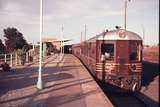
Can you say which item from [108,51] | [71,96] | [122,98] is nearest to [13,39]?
[108,51]

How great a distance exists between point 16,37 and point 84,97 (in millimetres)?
42665

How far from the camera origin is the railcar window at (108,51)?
2000 centimetres

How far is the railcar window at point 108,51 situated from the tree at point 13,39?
3466 centimetres

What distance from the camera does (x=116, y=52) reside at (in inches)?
783

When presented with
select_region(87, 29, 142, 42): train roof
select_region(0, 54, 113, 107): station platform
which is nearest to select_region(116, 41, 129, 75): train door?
select_region(87, 29, 142, 42): train roof

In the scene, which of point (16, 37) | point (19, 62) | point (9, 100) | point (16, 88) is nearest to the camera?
point (9, 100)

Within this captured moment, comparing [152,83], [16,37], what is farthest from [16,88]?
[16,37]

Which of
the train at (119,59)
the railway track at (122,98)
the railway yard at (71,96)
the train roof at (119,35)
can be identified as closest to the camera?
the railway yard at (71,96)

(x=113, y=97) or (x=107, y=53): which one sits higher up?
(x=107, y=53)

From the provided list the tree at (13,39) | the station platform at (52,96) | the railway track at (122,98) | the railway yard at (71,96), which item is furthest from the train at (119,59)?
the tree at (13,39)

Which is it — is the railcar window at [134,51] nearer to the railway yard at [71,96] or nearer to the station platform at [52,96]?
the railway yard at [71,96]

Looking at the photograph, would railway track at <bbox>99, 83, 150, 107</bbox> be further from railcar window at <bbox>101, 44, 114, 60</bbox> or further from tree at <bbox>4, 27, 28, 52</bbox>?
tree at <bbox>4, 27, 28, 52</bbox>

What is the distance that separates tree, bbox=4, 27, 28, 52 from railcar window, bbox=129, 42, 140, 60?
116 feet

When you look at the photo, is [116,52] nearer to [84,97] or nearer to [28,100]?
[84,97]
